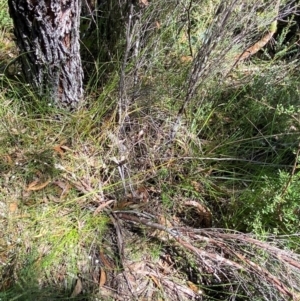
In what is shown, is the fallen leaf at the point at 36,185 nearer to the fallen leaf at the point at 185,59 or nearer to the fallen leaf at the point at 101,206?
the fallen leaf at the point at 101,206

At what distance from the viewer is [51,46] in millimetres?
1867

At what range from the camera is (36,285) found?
1.69 metres

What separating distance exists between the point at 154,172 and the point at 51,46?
2.41ft

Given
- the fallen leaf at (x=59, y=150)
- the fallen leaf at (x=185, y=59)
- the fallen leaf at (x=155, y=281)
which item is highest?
the fallen leaf at (x=185, y=59)

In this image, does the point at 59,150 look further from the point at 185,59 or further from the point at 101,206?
the point at 185,59

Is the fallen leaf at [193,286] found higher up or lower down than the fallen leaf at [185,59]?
lower down

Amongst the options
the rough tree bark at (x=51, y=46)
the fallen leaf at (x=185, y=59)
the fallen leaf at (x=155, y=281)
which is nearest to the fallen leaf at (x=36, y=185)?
the rough tree bark at (x=51, y=46)

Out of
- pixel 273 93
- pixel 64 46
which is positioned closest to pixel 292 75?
pixel 273 93

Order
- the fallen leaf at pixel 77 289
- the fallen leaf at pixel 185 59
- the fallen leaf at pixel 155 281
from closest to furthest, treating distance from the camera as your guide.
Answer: the fallen leaf at pixel 77 289 → the fallen leaf at pixel 155 281 → the fallen leaf at pixel 185 59

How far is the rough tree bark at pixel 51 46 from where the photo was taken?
175 cm

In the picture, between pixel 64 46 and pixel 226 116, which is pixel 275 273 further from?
pixel 64 46

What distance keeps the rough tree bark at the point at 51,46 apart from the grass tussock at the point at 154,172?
0.27 ft

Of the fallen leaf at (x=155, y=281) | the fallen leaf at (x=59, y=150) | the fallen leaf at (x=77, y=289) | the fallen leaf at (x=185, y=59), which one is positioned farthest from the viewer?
the fallen leaf at (x=185, y=59)

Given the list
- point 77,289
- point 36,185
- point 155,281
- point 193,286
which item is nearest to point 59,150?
point 36,185
